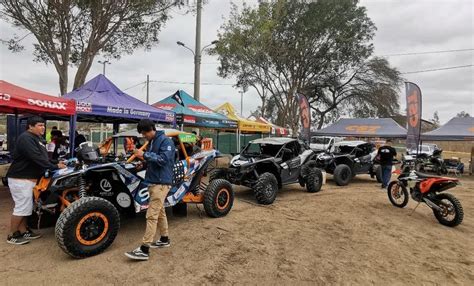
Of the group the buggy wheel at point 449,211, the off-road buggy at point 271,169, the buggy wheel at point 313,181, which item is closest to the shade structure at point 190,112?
the off-road buggy at point 271,169

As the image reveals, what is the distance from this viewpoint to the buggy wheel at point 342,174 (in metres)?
11.1

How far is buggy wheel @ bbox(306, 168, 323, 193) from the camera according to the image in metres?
9.40

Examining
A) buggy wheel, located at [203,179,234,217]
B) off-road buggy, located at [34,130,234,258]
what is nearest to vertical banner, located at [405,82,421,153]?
buggy wheel, located at [203,179,234,217]

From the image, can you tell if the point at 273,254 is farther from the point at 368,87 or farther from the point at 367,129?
the point at 368,87

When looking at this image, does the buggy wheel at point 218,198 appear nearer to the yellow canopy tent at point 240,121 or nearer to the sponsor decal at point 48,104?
the sponsor decal at point 48,104

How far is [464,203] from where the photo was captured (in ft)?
29.0

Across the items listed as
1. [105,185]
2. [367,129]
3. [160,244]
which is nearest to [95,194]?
[105,185]

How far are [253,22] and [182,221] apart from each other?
58.2 ft

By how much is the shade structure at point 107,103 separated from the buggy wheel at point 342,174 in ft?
19.2

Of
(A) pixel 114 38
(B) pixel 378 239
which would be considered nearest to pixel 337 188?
(B) pixel 378 239

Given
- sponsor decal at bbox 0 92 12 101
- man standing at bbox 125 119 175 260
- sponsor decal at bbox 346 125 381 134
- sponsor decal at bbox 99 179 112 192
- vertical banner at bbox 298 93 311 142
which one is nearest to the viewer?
man standing at bbox 125 119 175 260

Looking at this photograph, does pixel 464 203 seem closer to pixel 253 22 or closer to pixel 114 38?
pixel 114 38

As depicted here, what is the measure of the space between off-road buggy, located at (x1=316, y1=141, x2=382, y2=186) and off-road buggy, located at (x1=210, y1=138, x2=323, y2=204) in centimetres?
202

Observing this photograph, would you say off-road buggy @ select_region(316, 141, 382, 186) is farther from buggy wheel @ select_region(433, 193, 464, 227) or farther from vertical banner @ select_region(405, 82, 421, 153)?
buggy wheel @ select_region(433, 193, 464, 227)
